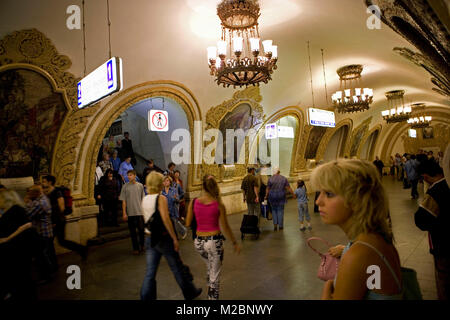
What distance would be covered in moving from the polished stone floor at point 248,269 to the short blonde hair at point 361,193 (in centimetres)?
265

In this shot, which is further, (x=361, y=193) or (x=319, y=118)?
(x=319, y=118)

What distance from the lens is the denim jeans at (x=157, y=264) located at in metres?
3.06

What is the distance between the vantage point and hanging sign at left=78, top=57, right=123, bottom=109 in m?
4.04

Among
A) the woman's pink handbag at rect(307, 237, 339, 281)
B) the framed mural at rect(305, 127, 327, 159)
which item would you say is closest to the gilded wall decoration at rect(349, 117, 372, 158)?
the framed mural at rect(305, 127, 327, 159)

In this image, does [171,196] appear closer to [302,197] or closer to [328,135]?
[302,197]

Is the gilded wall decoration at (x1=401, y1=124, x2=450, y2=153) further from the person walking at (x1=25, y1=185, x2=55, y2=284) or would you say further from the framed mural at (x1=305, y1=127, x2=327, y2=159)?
the person walking at (x1=25, y1=185, x2=55, y2=284)

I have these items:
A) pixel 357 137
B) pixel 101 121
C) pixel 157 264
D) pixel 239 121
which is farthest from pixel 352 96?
pixel 357 137

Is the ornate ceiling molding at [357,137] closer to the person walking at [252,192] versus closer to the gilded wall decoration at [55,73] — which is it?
the person walking at [252,192]

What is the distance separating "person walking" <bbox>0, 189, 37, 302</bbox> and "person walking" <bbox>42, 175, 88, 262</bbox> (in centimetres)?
125

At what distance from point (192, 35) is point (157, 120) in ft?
8.67

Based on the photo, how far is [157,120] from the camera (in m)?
7.82

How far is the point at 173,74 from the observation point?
7.14 metres

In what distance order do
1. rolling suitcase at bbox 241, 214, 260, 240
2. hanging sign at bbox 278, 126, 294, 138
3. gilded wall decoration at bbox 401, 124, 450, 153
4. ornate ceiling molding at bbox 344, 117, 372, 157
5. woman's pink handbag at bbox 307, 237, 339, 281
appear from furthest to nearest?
1. gilded wall decoration at bbox 401, 124, 450, 153
2. ornate ceiling molding at bbox 344, 117, 372, 157
3. hanging sign at bbox 278, 126, 294, 138
4. rolling suitcase at bbox 241, 214, 260, 240
5. woman's pink handbag at bbox 307, 237, 339, 281
